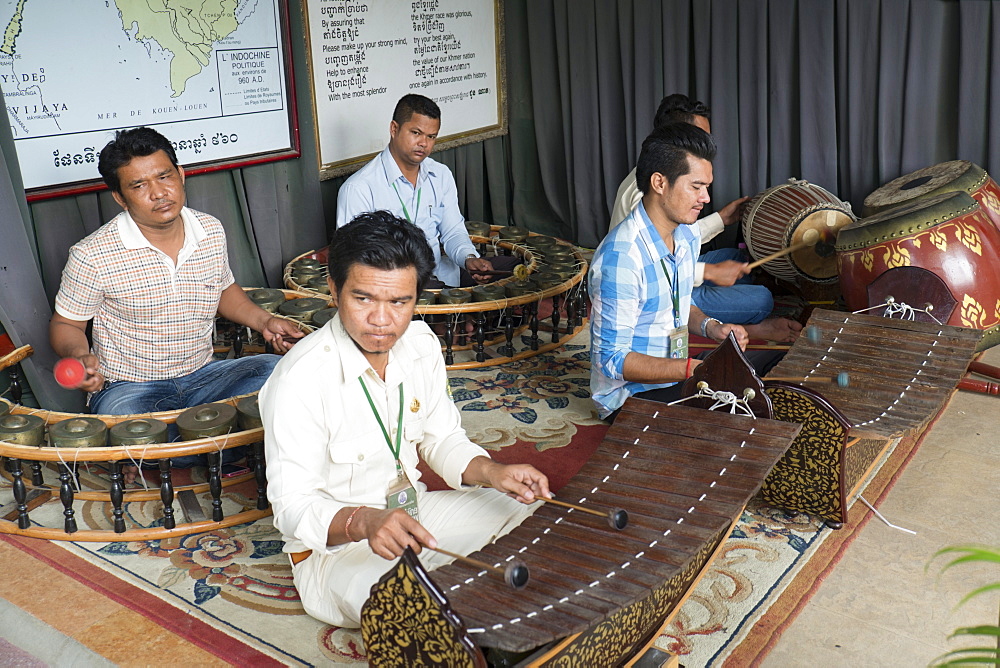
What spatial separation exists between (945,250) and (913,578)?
1380 millimetres

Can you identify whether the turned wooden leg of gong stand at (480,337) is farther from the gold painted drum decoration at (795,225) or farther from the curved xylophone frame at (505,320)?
the gold painted drum decoration at (795,225)

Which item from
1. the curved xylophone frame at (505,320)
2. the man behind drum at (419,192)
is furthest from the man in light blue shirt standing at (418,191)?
the curved xylophone frame at (505,320)

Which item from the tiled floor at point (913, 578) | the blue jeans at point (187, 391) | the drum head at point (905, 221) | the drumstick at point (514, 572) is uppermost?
the drum head at point (905, 221)

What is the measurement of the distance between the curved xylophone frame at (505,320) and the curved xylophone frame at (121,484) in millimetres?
1078

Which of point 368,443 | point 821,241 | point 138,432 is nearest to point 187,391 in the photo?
point 138,432

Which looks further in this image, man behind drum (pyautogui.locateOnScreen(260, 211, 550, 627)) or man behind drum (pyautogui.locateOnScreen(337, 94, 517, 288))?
man behind drum (pyautogui.locateOnScreen(337, 94, 517, 288))

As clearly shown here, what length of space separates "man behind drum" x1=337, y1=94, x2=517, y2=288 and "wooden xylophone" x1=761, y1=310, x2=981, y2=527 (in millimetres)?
1558

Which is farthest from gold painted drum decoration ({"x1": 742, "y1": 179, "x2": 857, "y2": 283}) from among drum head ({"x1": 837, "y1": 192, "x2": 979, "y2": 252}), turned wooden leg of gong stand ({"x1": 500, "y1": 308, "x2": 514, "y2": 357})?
turned wooden leg of gong stand ({"x1": 500, "y1": 308, "x2": 514, "y2": 357})

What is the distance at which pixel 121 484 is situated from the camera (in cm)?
241

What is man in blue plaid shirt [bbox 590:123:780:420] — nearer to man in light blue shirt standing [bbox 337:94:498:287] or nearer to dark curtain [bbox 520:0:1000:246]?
man in light blue shirt standing [bbox 337:94:498:287]

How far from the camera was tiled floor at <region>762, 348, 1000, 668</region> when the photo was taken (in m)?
2.04

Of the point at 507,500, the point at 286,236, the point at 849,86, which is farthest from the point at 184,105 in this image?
the point at 849,86

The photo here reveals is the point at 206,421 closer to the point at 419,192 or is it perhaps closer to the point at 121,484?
the point at 121,484

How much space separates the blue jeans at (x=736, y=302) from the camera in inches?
149
